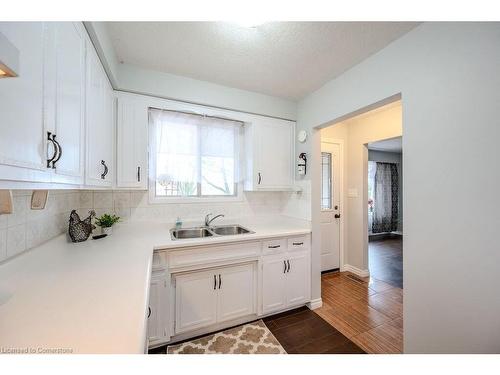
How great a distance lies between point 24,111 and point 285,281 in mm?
2189

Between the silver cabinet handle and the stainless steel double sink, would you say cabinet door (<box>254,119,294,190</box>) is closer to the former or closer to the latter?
the stainless steel double sink

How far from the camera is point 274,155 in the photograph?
8.11ft

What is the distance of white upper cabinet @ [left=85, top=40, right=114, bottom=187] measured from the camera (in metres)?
1.18

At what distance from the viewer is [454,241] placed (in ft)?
3.82

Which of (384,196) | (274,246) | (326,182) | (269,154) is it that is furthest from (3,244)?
(384,196)

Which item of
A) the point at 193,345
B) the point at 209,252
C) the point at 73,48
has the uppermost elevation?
the point at 73,48

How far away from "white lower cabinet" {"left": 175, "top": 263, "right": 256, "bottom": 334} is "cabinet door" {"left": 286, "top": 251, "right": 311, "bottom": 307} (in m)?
0.41

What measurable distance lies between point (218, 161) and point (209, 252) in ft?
3.66

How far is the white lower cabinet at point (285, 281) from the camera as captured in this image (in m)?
1.99

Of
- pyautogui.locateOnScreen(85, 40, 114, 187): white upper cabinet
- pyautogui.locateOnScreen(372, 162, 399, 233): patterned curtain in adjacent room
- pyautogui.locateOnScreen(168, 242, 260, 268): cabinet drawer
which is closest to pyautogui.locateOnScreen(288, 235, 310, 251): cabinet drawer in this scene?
pyautogui.locateOnScreen(168, 242, 260, 268): cabinet drawer

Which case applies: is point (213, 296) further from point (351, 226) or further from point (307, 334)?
point (351, 226)
